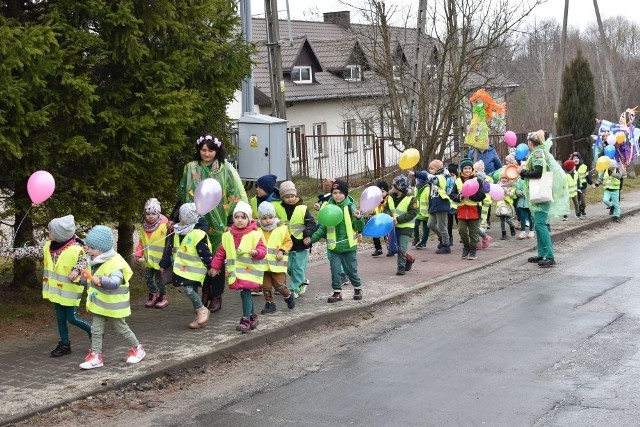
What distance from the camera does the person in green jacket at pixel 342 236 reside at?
10.9 metres

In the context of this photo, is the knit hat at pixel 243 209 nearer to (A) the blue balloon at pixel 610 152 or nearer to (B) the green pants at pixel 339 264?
(B) the green pants at pixel 339 264

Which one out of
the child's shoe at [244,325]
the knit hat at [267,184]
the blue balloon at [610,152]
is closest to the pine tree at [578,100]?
the blue balloon at [610,152]

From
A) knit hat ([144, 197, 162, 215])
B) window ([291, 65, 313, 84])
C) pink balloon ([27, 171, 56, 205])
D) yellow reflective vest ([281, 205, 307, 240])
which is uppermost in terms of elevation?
window ([291, 65, 313, 84])

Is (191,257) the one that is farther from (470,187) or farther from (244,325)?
(470,187)

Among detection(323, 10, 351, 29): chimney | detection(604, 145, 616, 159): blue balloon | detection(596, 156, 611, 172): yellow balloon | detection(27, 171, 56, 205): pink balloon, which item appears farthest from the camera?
detection(323, 10, 351, 29): chimney

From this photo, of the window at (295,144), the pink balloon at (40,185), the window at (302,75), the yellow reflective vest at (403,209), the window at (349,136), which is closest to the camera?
the pink balloon at (40,185)

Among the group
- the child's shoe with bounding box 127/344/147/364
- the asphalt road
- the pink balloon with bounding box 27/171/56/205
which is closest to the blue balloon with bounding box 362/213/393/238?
the asphalt road

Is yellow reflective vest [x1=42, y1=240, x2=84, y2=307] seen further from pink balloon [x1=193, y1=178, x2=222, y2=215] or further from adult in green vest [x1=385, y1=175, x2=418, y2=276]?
adult in green vest [x1=385, y1=175, x2=418, y2=276]

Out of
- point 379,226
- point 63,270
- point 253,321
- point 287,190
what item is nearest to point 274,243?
point 253,321

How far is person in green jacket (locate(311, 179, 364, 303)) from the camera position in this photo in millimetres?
10930

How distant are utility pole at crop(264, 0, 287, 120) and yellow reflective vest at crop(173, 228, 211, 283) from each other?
579 cm

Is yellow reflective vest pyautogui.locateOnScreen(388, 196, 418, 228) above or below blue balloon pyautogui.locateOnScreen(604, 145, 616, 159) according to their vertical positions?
below

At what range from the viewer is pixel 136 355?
8.31 metres

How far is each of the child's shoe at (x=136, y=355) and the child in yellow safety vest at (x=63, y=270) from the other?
0.72 m
